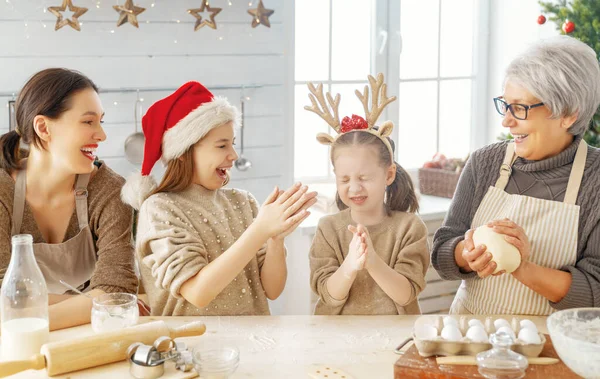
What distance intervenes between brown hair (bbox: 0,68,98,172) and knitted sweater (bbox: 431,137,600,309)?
1174mm

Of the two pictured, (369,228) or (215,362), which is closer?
(215,362)

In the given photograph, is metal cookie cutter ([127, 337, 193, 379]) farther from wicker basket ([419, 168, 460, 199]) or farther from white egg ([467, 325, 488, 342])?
wicker basket ([419, 168, 460, 199])

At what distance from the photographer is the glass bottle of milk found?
5.61 ft

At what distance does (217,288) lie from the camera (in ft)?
6.46

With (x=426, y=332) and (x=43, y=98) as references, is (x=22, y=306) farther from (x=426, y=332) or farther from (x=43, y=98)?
(x=426, y=332)

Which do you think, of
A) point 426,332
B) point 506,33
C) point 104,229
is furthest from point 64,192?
point 506,33

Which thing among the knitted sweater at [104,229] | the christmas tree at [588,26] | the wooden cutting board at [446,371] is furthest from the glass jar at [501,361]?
the christmas tree at [588,26]

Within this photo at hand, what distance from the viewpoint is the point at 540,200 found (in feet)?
6.97

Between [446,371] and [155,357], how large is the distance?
2.02ft

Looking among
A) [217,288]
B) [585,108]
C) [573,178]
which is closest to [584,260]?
[573,178]

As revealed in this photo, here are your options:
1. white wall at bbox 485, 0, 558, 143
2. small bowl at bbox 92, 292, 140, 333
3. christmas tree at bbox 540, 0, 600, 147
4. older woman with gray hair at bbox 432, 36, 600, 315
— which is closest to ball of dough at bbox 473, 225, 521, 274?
older woman with gray hair at bbox 432, 36, 600, 315

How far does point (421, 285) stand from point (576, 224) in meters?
0.46

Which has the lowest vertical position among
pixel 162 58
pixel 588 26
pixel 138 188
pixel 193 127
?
pixel 138 188

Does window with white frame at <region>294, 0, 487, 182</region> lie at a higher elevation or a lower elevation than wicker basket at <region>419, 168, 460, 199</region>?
higher
